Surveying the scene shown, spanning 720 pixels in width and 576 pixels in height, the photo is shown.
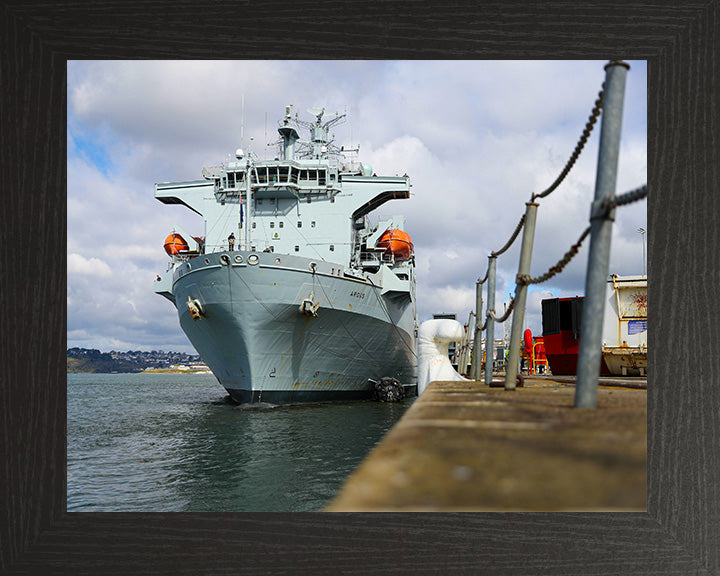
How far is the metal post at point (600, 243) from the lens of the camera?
67.0 inches

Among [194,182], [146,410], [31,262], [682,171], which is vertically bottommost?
[146,410]

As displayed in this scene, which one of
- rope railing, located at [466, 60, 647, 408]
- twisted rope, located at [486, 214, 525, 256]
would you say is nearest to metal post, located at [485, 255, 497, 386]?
twisted rope, located at [486, 214, 525, 256]

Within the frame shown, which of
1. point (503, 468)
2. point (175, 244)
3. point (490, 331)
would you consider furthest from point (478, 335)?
point (175, 244)

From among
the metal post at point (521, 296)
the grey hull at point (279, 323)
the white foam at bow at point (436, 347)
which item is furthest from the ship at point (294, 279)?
the metal post at point (521, 296)

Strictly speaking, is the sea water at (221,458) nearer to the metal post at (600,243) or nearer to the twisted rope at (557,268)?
the twisted rope at (557,268)

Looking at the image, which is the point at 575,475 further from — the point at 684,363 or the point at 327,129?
the point at 327,129

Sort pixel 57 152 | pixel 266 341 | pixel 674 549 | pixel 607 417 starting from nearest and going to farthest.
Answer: pixel 607 417 → pixel 674 549 → pixel 57 152 → pixel 266 341

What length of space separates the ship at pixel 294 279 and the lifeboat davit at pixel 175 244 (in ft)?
0.12

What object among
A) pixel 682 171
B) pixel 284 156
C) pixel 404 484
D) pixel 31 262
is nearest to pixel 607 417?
pixel 404 484

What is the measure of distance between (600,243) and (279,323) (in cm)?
962

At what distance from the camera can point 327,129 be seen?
17.7 meters

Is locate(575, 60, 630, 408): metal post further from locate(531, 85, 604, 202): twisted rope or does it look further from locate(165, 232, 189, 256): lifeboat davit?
locate(165, 232, 189, 256): lifeboat davit

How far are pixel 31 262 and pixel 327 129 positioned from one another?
15115mm

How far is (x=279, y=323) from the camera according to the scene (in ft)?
36.7
